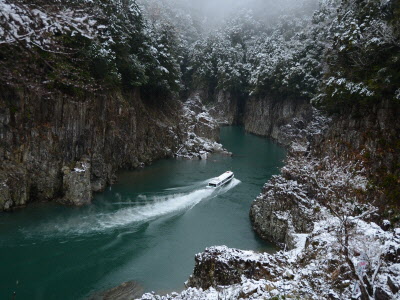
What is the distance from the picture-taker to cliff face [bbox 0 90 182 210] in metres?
20.8

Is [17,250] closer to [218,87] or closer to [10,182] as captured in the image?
[10,182]

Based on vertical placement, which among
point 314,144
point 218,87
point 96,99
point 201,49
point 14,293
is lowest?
point 14,293

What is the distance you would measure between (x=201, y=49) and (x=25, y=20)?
78.4m

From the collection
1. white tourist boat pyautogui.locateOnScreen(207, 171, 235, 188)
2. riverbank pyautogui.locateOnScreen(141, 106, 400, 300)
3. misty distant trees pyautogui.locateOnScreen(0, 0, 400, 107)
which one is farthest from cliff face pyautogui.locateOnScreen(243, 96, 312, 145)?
riverbank pyautogui.locateOnScreen(141, 106, 400, 300)

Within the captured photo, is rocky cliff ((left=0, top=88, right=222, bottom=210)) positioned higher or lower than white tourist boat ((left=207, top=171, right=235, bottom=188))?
higher

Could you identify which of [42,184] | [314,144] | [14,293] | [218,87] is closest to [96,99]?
[42,184]

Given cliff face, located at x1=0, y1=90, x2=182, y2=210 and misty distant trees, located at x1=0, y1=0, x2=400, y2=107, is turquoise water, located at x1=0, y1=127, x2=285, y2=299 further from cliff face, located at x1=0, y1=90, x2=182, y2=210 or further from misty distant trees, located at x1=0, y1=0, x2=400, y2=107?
misty distant trees, located at x1=0, y1=0, x2=400, y2=107

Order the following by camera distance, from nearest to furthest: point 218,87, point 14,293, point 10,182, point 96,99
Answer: point 14,293
point 10,182
point 96,99
point 218,87

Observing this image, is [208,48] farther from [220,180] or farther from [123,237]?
[123,237]

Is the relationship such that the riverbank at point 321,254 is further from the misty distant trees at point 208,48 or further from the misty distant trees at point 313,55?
the misty distant trees at point 208,48

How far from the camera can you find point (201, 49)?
78.6 m

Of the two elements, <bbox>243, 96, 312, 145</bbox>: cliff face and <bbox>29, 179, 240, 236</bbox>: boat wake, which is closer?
<bbox>29, 179, 240, 236</bbox>: boat wake

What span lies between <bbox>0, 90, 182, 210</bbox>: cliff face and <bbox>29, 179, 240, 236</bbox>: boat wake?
2.45 metres

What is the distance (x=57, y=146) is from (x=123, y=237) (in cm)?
952
